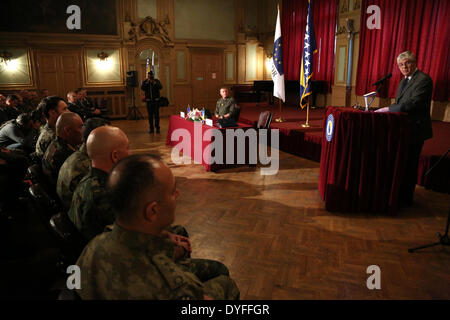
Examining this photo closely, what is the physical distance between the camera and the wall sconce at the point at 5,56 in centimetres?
1047

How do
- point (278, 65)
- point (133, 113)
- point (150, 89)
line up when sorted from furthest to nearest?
point (133, 113)
point (150, 89)
point (278, 65)

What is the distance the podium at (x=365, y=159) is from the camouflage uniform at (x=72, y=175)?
262cm

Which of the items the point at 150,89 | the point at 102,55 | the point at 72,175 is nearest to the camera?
the point at 72,175

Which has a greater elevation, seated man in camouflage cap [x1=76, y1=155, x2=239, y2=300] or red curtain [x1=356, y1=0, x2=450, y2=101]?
red curtain [x1=356, y1=0, x2=450, y2=101]

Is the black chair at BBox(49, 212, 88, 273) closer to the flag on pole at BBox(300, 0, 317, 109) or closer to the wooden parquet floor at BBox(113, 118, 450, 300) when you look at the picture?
the wooden parquet floor at BBox(113, 118, 450, 300)

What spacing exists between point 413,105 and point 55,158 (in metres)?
3.62

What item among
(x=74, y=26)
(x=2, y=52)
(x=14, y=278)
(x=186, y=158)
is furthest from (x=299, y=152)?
(x=2, y=52)

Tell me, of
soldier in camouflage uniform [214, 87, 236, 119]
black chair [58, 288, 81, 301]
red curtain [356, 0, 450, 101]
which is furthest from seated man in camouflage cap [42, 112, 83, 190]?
red curtain [356, 0, 450, 101]

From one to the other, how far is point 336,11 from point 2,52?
10525 millimetres

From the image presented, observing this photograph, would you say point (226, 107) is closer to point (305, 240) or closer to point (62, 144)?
point (305, 240)

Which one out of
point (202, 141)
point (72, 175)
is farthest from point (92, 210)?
point (202, 141)

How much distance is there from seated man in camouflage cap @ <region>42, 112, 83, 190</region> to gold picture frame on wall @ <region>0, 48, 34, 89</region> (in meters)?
9.73

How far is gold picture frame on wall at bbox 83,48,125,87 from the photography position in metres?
11.6

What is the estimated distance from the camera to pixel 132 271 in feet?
3.46
